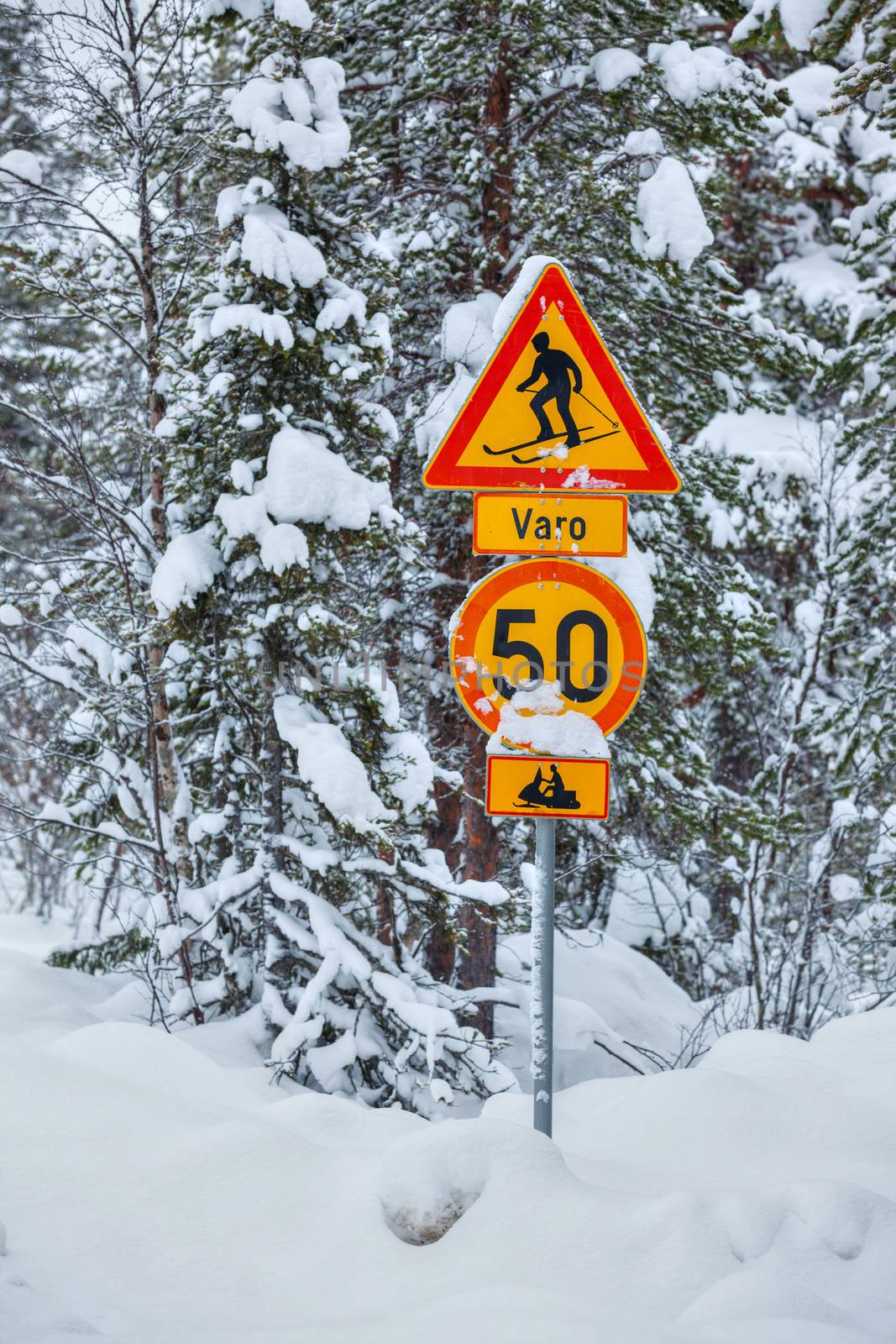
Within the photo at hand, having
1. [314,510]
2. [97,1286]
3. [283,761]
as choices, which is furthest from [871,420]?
[97,1286]

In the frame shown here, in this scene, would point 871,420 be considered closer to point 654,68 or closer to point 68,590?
point 654,68

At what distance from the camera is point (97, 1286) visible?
275 cm

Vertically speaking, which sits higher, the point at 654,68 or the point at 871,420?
the point at 654,68

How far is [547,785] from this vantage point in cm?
338

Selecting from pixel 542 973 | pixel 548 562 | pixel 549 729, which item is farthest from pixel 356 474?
pixel 542 973

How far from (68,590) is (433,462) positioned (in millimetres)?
4500

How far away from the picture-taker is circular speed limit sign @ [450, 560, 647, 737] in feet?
11.0

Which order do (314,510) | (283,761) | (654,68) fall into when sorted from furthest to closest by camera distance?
(654,68) → (283,761) → (314,510)

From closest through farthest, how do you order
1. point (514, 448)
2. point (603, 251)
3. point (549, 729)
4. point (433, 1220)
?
point (433, 1220)
point (549, 729)
point (514, 448)
point (603, 251)

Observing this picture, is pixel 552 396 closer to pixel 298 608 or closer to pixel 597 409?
pixel 597 409

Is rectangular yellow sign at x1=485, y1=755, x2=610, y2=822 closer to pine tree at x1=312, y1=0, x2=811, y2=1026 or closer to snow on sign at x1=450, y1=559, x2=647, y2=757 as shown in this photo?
snow on sign at x1=450, y1=559, x2=647, y2=757

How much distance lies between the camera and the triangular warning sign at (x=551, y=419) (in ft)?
11.3

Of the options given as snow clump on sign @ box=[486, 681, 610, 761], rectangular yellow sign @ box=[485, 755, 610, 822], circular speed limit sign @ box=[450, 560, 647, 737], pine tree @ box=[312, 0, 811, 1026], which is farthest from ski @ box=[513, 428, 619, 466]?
pine tree @ box=[312, 0, 811, 1026]

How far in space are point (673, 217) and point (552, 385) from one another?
441cm
